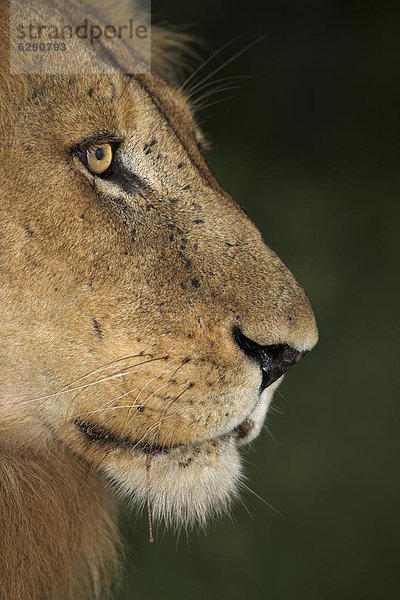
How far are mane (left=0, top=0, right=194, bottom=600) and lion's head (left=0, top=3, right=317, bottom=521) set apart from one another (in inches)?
1.3

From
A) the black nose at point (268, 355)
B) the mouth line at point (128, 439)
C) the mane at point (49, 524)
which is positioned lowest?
the mane at point (49, 524)

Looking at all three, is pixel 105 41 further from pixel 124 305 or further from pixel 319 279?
pixel 319 279

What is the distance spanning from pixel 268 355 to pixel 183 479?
1.05 ft

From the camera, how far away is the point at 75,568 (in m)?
2.36

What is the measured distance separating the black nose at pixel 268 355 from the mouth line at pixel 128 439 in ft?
0.36

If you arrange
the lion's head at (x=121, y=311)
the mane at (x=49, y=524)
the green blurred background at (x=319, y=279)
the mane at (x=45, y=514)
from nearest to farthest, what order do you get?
the lion's head at (x=121, y=311) < the mane at (x=45, y=514) < the mane at (x=49, y=524) < the green blurred background at (x=319, y=279)

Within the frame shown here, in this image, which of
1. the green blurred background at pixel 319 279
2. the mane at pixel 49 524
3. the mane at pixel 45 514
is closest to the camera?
the mane at pixel 45 514

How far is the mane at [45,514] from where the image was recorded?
196 cm

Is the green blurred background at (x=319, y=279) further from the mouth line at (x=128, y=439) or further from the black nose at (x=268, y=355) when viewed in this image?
the black nose at (x=268, y=355)

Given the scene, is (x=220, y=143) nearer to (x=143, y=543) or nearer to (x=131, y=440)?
(x=143, y=543)

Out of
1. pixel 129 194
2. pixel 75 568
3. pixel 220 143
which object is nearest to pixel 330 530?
pixel 220 143

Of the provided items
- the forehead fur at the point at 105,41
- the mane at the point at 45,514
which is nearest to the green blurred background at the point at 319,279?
the forehead fur at the point at 105,41
